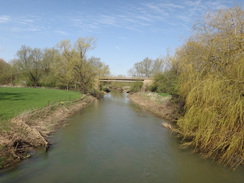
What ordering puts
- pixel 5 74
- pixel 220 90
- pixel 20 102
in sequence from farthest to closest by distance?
pixel 5 74 → pixel 20 102 → pixel 220 90

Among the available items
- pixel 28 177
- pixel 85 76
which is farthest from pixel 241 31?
pixel 85 76

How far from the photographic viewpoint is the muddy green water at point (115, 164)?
712 centimetres

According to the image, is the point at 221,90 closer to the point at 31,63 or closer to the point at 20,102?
the point at 20,102

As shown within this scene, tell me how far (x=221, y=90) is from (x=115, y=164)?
20.2 feet

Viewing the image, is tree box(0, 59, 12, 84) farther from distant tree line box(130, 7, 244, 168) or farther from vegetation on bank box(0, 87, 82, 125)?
distant tree line box(130, 7, 244, 168)

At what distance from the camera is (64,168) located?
7.71 m

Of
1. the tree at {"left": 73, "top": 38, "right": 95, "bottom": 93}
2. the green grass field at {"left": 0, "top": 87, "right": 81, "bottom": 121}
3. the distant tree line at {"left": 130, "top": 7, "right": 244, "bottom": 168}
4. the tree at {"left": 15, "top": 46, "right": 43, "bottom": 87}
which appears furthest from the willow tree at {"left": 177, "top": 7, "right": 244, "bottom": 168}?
the tree at {"left": 15, "top": 46, "right": 43, "bottom": 87}

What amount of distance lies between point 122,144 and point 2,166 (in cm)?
631

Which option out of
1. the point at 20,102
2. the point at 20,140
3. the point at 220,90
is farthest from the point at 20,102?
the point at 220,90

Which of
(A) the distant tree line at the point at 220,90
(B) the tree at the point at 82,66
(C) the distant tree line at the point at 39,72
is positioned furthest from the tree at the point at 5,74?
(A) the distant tree line at the point at 220,90

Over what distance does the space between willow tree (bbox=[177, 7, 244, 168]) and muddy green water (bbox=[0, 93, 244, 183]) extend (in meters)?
1.10

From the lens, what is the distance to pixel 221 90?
7977 mm

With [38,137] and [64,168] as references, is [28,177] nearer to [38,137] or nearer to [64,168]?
[64,168]

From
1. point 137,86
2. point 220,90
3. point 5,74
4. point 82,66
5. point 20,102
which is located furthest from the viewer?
point 5,74
